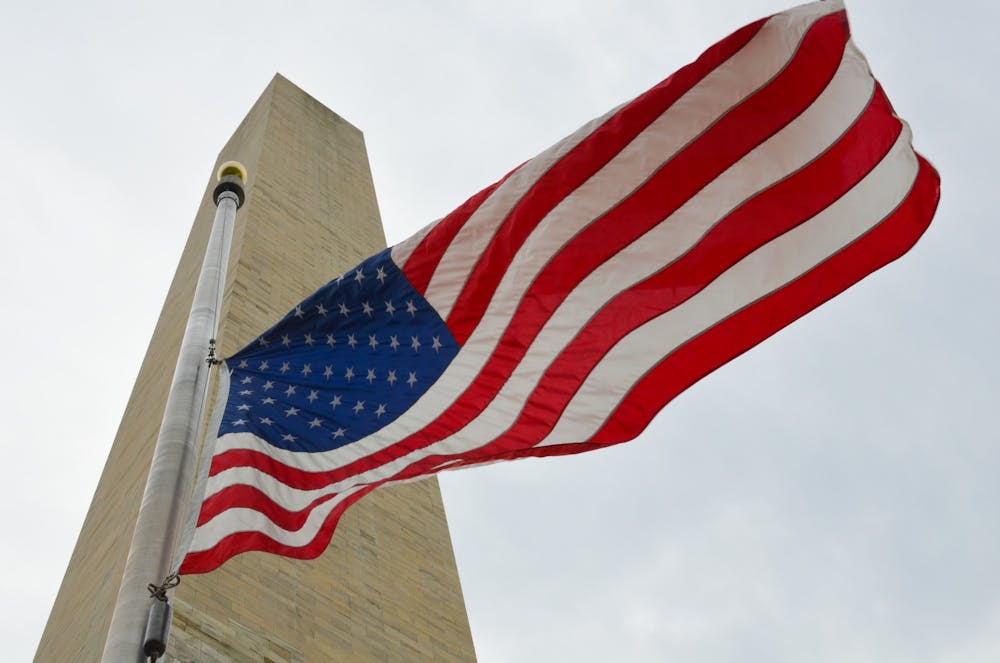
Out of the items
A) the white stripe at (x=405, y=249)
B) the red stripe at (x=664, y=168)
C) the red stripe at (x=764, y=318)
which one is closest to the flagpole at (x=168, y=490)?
the white stripe at (x=405, y=249)

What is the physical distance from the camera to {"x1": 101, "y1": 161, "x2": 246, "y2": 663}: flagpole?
450cm

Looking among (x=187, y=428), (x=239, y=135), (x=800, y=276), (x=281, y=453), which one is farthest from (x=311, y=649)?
(x=239, y=135)

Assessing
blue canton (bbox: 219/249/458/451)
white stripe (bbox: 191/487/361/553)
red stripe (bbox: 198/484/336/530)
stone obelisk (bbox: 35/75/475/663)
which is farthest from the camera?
stone obelisk (bbox: 35/75/475/663)

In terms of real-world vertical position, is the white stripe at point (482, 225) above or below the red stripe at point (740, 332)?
above

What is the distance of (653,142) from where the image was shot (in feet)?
20.1

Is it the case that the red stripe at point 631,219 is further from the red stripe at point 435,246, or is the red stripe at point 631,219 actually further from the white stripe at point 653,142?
the red stripe at point 435,246

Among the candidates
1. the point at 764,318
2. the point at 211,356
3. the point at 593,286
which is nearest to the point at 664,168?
the point at 593,286

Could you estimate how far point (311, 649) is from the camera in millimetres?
8062

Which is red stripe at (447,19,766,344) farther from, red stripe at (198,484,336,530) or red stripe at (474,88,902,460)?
red stripe at (198,484,336,530)

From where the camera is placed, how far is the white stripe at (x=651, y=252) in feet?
19.0

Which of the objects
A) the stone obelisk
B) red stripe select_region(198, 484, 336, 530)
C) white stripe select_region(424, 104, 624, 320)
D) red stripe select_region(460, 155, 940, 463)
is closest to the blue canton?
white stripe select_region(424, 104, 624, 320)

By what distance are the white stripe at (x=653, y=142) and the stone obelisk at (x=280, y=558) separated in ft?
9.61

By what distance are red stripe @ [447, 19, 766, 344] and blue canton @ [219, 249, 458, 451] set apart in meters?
0.26

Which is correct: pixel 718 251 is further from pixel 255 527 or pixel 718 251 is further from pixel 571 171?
pixel 255 527
